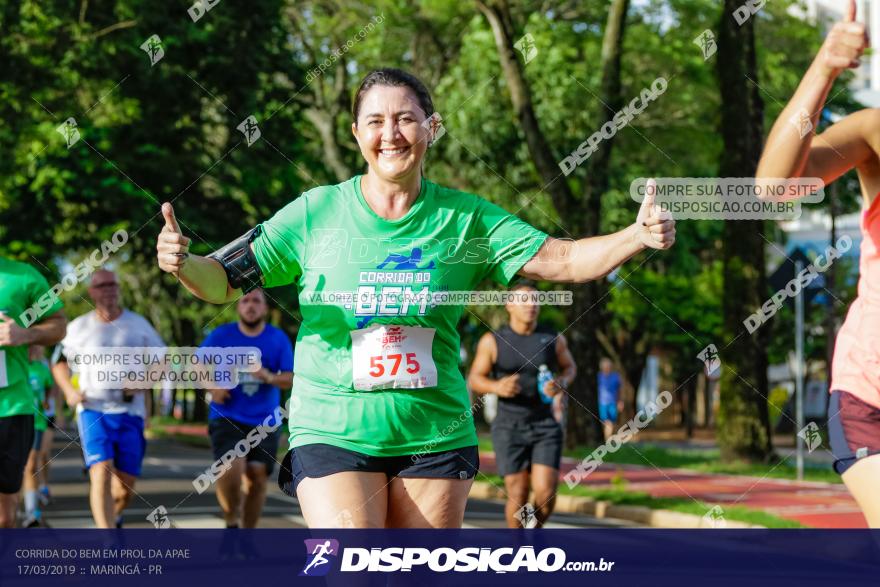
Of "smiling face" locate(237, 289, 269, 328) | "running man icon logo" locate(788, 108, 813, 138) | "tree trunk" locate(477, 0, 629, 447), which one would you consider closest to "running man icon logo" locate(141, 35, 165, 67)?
"tree trunk" locate(477, 0, 629, 447)

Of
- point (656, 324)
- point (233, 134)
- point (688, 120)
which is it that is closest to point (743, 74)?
point (233, 134)

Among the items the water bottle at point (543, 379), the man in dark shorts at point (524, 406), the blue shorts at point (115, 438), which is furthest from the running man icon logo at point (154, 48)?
the water bottle at point (543, 379)

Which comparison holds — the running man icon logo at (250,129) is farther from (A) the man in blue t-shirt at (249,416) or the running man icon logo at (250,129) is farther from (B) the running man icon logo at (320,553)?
(B) the running man icon logo at (320,553)

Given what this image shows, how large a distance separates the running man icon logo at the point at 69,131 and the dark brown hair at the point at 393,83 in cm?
1361

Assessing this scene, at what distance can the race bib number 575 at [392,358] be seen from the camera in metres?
4.06

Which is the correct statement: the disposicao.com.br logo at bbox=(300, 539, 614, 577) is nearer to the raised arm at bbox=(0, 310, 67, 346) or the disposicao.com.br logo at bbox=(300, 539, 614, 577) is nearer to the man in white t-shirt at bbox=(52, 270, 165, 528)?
the raised arm at bbox=(0, 310, 67, 346)

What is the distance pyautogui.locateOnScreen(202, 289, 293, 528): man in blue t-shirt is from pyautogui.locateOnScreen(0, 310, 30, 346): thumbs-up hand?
2476 mm

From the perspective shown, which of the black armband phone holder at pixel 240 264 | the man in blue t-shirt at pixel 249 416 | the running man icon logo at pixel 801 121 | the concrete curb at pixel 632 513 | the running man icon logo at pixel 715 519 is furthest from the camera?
the concrete curb at pixel 632 513

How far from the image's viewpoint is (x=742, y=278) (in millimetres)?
17609

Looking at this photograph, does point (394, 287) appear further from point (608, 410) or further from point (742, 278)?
point (608, 410)

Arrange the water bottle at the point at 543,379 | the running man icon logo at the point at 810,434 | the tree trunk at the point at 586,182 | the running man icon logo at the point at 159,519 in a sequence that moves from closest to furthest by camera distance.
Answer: the water bottle at the point at 543,379, the running man icon logo at the point at 159,519, the running man icon logo at the point at 810,434, the tree trunk at the point at 586,182

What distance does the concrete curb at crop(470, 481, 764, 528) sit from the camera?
11977 mm

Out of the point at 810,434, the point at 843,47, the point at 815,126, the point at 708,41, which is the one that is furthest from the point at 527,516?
the point at 708,41

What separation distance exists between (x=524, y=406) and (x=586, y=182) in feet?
37.7
